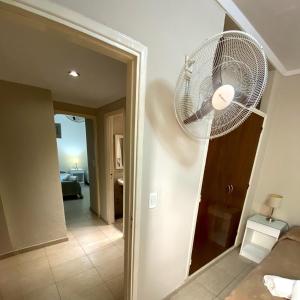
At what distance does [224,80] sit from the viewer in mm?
856

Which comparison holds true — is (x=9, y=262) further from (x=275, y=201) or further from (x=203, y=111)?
(x=275, y=201)

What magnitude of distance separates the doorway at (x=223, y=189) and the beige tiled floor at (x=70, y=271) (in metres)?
0.93

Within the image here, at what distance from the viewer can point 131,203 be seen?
3.47ft

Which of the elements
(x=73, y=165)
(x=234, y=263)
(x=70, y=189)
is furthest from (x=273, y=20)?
(x=73, y=165)

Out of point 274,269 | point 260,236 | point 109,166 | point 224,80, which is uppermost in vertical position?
point 224,80

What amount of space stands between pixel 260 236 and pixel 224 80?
2368 mm

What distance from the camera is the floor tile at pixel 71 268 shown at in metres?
1.80

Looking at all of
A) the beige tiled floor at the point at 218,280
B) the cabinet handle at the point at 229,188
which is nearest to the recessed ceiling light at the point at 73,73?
the cabinet handle at the point at 229,188

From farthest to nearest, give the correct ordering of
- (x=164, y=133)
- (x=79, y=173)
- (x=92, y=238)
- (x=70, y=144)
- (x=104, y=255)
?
(x=70, y=144) → (x=79, y=173) → (x=92, y=238) → (x=104, y=255) → (x=164, y=133)

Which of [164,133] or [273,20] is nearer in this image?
[164,133]

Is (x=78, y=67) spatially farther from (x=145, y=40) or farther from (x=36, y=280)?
(x=36, y=280)

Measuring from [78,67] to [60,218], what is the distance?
2.00 m

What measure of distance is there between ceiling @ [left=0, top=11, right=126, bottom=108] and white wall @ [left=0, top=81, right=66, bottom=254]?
0.83 ft

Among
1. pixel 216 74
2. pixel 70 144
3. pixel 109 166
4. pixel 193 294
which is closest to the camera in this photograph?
pixel 216 74
